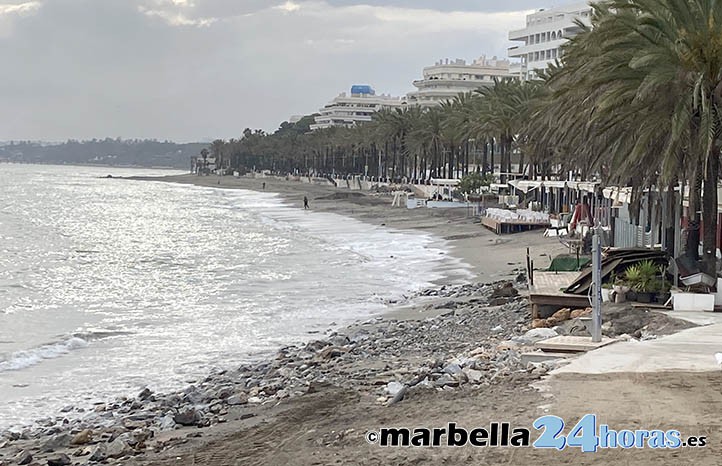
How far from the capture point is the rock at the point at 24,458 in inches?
434

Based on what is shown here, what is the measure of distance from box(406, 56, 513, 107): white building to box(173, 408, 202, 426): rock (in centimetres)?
15000

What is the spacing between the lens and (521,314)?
19406 millimetres

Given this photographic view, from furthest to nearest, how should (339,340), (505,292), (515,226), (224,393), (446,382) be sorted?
(515,226) < (505,292) < (339,340) < (224,393) < (446,382)

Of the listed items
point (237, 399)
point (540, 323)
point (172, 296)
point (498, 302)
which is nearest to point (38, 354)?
point (237, 399)

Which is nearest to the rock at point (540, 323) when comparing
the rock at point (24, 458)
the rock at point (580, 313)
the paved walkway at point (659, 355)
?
the rock at point (580, 313)

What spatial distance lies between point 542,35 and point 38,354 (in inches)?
4104

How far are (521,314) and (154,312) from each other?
1132 centimetres

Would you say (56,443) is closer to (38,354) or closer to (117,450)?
(117,450)

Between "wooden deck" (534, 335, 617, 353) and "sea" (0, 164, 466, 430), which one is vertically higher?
"wooden deck" (534, 335, 617, 353)

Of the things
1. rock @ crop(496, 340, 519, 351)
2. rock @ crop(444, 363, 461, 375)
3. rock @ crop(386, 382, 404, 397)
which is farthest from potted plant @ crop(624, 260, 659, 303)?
rock @ crop(386, 382, 404, 397)

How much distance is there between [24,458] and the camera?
36.5 feet

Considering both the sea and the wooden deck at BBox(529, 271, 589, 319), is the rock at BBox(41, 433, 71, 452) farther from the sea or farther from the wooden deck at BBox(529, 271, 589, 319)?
the wooden deck at BBox(529, 271, 589, 319)

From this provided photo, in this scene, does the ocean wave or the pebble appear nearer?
the pebble

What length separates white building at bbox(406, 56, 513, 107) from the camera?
163450 mm
